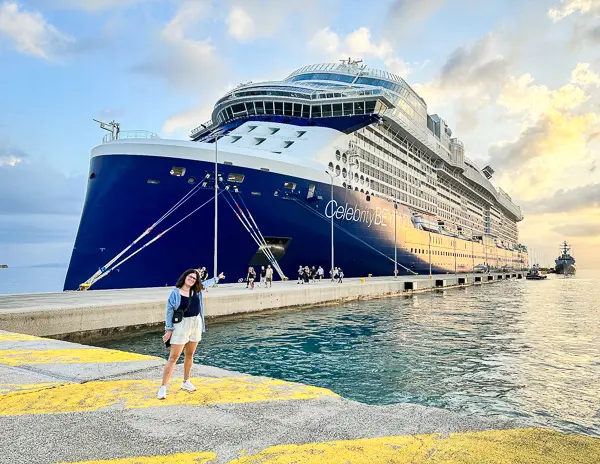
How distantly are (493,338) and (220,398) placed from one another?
1171cm

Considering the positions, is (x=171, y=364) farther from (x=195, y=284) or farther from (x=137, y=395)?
(x=195, y=284)

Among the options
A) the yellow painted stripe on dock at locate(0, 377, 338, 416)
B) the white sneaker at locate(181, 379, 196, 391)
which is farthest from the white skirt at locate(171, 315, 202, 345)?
the yellow painted stripe on dock at locate(0, 377, 338, 416)

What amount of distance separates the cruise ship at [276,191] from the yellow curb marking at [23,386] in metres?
16.0

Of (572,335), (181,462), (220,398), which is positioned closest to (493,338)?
(572,335)

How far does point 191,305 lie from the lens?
5.50 metres

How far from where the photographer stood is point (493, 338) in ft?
46.2

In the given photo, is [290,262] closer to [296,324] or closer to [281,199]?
[281,199]

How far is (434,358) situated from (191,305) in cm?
741

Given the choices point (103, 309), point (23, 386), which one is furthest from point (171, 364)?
point (103, 309)

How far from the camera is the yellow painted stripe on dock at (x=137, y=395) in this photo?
4500 mm

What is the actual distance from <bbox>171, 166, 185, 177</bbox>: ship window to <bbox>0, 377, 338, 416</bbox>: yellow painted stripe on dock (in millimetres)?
17442

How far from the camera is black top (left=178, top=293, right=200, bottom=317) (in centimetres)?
544

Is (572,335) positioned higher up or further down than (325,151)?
further down

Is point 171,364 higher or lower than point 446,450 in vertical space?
higher
